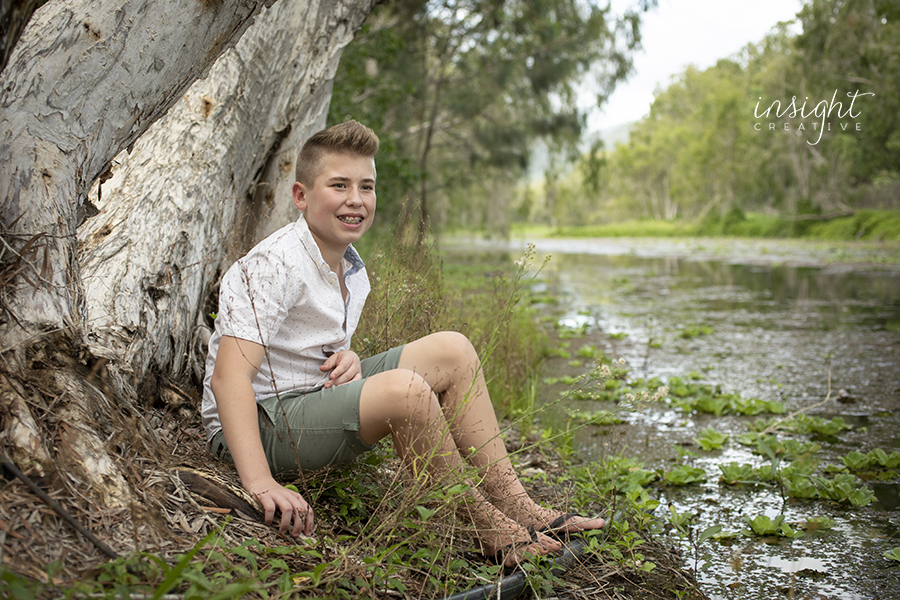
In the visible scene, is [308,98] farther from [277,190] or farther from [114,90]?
[114,90]

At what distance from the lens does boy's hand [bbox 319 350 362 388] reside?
7.01 ft

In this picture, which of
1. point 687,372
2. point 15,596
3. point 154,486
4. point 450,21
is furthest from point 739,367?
point 450,21

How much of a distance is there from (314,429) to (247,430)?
0.23m

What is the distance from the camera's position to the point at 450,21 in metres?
15.0

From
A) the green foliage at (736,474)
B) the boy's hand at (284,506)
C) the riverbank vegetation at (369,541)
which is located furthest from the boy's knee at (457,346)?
the green foliage at (736,474)

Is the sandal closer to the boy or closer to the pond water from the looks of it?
the boy

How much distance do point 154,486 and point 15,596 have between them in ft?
2.00

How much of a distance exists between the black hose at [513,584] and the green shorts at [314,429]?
552mm

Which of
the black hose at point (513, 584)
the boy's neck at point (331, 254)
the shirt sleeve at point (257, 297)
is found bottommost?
the black hose at point (513, 584)

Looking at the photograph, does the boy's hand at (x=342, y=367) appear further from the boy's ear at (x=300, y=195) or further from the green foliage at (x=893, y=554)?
the green foliage at (x=893, y=554)

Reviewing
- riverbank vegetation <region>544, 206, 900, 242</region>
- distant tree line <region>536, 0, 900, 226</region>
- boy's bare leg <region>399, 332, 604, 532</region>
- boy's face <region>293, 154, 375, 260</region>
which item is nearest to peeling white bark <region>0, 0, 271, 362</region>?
boy's face <region>293, 154, 375, 260</region>

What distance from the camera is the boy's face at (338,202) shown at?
86.8 inches

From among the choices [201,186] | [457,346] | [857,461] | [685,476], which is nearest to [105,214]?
[201,186]

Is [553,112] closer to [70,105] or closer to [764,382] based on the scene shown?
[764,382]
